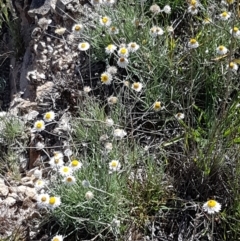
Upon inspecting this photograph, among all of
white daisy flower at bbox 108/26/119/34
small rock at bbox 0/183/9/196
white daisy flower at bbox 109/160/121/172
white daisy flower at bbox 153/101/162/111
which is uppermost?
white daisy flower at bbox 108/26/119/34

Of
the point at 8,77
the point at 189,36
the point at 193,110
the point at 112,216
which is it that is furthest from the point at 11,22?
the point at 112,216

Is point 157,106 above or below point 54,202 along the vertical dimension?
above

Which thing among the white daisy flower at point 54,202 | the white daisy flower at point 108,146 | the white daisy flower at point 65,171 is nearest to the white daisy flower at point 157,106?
the white daisy flower at point 108,146

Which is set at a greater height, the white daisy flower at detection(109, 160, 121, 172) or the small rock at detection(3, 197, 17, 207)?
the white daisy flower at detection(109, 160, 121, 172)

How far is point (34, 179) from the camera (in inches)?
123

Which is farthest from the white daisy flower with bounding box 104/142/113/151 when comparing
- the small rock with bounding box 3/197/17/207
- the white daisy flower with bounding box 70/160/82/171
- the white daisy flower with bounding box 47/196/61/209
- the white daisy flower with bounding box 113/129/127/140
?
the small rock with bounding box 3/197/17/207

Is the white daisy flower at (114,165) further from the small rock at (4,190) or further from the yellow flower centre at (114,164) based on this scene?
the small rock at (4,190)

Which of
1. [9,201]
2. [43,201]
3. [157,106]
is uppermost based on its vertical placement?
[157,106]

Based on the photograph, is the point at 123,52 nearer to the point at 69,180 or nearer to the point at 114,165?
the point at 114,165

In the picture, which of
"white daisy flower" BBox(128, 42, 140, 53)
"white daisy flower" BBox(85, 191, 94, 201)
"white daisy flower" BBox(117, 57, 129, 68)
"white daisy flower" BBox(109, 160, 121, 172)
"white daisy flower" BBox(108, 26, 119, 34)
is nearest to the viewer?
"white daisy flower" BBox(85, 191, 94, 201)

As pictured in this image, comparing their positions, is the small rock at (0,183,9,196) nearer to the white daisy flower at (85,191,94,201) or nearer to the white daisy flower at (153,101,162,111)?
the white daisy flower at (85,191,94,201)

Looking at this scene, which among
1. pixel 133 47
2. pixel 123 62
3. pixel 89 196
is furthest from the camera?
pixel 133 47

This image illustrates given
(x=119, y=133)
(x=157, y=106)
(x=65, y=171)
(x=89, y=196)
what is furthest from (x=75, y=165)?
(x=157, y=106)

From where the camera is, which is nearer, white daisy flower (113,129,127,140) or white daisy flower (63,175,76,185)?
white daisy flower (63,175,76,185)
